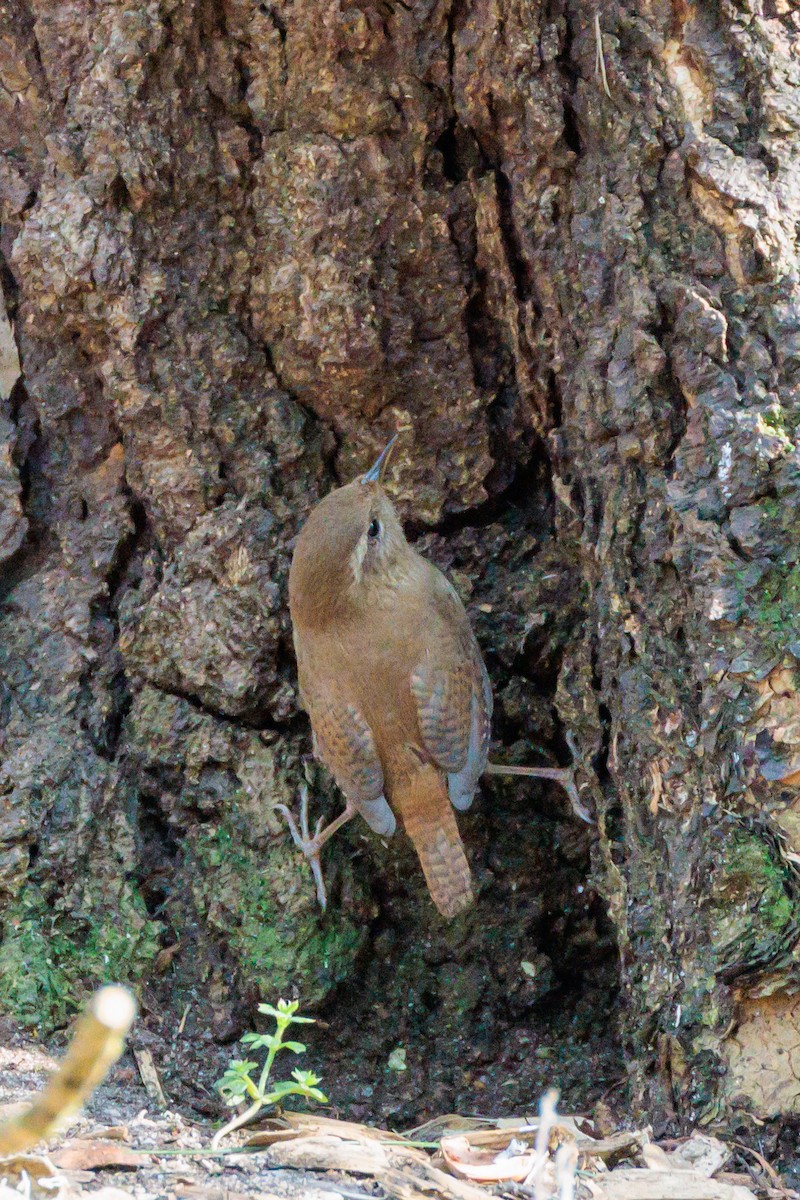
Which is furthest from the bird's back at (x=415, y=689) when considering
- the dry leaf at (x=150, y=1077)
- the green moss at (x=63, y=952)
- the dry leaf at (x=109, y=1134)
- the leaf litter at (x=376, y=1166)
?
the dry leaf at (x=109, y=1134)

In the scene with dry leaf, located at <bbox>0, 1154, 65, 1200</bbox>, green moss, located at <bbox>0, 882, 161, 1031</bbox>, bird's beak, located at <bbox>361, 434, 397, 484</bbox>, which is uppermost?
bird's beak, located at <bbox>361, 434, 397, 484</bbox>

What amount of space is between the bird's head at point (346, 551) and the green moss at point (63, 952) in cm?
108

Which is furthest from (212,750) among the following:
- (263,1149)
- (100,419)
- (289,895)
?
(263,1149)

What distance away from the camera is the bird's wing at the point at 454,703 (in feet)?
12.6

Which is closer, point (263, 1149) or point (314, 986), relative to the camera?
point (263, 1149)

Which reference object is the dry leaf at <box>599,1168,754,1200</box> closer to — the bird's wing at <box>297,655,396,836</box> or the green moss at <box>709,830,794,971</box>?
the green moss at <box>709,830,794,971</box>

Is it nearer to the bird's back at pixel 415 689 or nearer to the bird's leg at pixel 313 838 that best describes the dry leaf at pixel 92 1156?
the bird's leg at pixel 313 838

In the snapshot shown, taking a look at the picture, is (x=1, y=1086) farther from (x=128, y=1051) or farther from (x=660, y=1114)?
(x=660, y=1114)

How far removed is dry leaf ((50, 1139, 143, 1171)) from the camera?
7.93ft

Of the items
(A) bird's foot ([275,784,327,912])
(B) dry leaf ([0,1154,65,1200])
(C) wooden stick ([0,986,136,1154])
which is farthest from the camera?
(A) bird's foot ([275,784,327,912])

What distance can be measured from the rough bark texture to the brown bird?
0.17m

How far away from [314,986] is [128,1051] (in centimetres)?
60

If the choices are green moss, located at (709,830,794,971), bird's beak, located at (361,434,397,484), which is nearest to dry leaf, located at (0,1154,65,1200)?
green moss, located at (709,830,794,971)

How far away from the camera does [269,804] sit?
3869 mm
